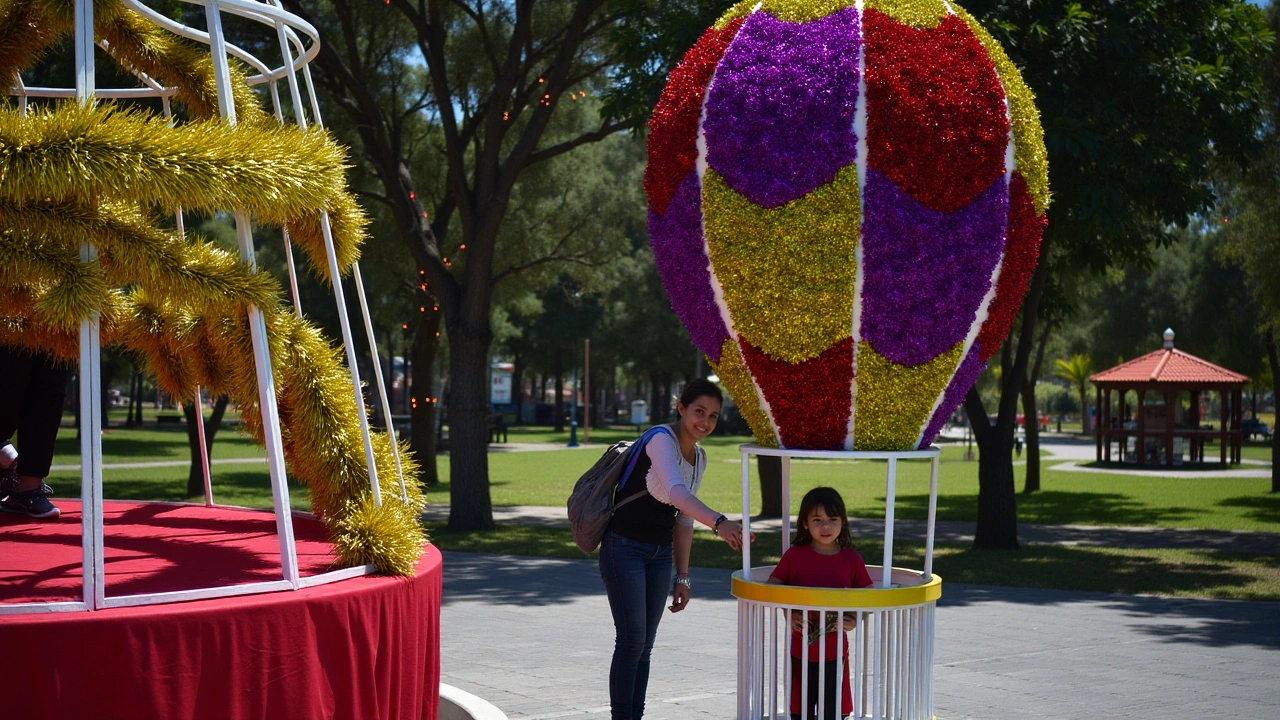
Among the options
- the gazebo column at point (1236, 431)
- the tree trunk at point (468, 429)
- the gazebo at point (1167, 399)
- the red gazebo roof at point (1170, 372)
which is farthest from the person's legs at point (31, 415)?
the gazebo column at point (1236, 431)

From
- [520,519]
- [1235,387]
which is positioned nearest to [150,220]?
[520,519]

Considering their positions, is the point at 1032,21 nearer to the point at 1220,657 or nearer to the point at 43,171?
the point at 1220,657

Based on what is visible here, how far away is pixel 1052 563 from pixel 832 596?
9964 millimetres

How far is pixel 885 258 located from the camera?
4719mm

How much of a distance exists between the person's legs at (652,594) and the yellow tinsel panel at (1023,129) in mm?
2179

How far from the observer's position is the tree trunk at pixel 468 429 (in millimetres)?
15586

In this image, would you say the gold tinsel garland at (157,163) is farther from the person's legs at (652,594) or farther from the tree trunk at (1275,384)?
the tree trunk at (1275,384)

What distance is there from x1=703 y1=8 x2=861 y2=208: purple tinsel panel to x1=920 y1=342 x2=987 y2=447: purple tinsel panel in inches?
40.4

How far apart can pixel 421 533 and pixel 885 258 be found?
220 cm

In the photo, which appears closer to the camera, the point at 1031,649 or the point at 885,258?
the point at 885,258

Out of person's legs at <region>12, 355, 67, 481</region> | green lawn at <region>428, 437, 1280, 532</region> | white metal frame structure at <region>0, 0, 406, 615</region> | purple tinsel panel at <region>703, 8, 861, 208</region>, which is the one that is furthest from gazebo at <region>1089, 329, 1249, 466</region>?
white metal frame structure at <region>0, 0, 406, 615</region>

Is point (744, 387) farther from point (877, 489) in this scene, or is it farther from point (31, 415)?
point (877, 489)

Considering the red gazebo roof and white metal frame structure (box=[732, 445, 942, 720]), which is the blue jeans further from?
the red gazebo roof

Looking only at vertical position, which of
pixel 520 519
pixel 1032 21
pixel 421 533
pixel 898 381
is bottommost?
pixel 520 519
